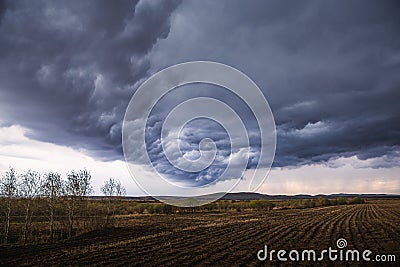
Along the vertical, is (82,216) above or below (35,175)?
below

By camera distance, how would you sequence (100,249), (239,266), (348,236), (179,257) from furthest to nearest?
(348,236) → (100,249) → (179,257) → (239,266)

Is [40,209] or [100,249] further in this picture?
[40,209]

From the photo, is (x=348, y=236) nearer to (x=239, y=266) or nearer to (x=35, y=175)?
(x=239, y=266)

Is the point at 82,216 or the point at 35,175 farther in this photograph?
the point at 82,216

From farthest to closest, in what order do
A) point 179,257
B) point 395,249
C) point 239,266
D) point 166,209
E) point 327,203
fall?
point 327,203 → point 166,209 → point 395,249 → point 179,257 → point 239,266

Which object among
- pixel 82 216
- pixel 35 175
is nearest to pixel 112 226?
pixel 82 216

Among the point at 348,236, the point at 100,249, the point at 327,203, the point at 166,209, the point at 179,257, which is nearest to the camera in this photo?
the point at 179,257

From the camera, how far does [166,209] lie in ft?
299

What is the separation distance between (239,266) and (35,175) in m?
24.6

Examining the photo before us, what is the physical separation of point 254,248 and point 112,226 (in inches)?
1123

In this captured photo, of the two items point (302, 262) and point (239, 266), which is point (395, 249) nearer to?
point (302, 262)

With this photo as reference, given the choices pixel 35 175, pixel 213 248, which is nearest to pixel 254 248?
pixel 213 248

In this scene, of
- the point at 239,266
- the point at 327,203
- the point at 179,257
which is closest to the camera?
the point at 239,266

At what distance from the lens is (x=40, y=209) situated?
124 feet
